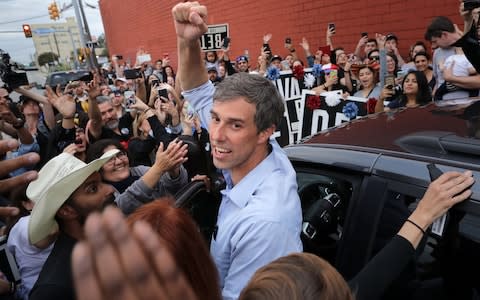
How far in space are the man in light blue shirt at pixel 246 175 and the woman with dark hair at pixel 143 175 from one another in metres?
0.53

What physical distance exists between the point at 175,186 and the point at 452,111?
178 cm

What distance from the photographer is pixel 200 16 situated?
1703mm

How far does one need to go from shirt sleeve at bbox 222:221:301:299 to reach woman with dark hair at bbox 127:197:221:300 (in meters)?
0.25

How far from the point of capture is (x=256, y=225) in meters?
1.30

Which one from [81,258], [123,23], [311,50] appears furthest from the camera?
[123,23]

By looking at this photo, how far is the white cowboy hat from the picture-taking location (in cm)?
158

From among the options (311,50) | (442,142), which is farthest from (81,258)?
(311,50)

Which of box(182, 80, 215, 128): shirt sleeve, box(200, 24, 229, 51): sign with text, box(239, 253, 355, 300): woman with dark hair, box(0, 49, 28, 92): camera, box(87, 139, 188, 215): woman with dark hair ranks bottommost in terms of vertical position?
box(87, 139, 188, 215): woman with dark hair

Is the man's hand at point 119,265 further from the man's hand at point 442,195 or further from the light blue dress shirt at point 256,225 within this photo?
the man's hand at point 442,195

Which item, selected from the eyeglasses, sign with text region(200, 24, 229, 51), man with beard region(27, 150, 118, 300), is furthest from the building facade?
man with beard region(27, 150, 118, 300)

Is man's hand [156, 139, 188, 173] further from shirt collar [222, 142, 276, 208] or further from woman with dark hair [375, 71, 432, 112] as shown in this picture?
woman with dark hair [375, 71, 432, 112]

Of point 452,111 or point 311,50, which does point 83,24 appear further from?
point 452,111

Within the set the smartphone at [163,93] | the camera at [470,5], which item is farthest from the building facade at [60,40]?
the camera at [470,5]

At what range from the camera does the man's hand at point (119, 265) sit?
38 cm
